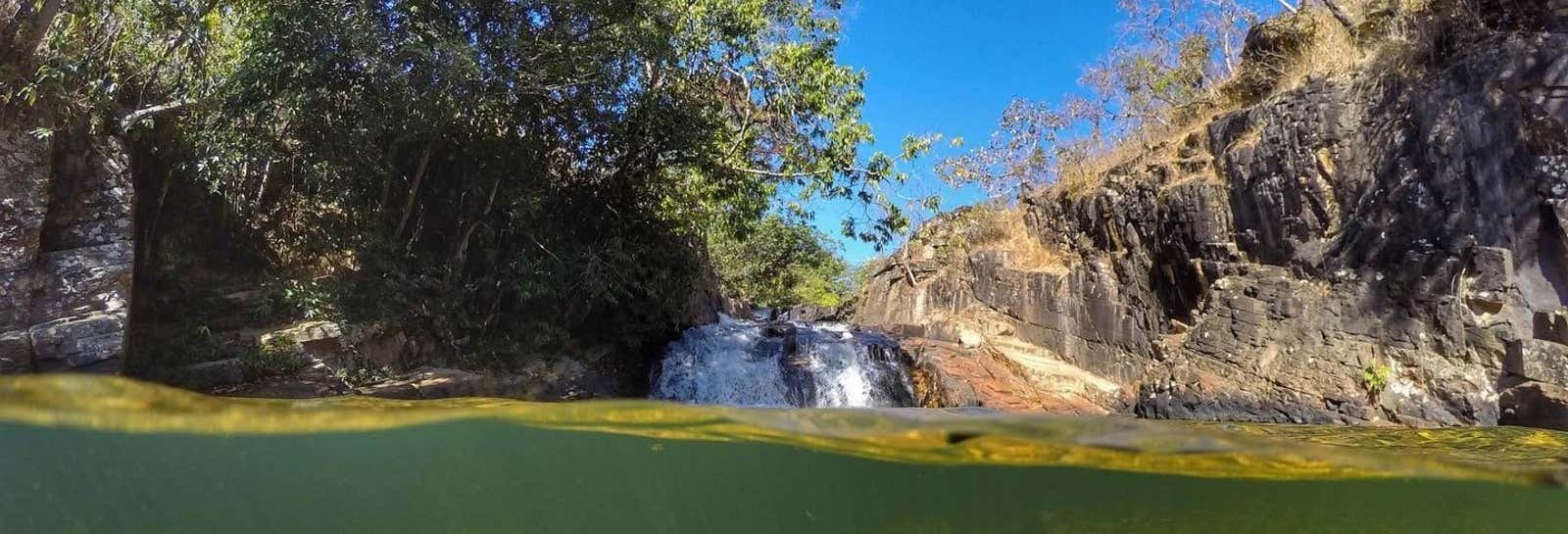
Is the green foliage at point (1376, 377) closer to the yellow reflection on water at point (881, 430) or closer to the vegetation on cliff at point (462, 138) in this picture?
the yellow reflection on water at point (881, 430)

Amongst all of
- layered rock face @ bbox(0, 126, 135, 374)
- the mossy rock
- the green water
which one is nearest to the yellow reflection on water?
the green water

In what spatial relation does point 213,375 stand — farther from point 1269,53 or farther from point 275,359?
point 1269,53

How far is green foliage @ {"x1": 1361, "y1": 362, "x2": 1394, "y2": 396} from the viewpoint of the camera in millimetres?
10008

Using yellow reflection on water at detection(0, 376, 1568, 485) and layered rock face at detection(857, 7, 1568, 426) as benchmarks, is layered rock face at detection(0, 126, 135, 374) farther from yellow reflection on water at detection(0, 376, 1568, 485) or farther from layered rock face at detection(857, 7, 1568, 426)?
layered rock face at detection(857, 7, 1568, 426)

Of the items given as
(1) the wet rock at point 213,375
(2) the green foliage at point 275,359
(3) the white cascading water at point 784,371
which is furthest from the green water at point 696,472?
(3) the white cascading water at point 784,371

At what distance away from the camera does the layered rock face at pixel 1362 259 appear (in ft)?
31.0

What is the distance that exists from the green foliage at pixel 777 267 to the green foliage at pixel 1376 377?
67.7ft

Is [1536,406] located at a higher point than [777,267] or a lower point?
lower

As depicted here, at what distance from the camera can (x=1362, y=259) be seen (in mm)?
10867

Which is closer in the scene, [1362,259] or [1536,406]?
[1536,406]

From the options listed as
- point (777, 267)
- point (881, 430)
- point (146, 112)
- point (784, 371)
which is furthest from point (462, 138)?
point (777, 267)

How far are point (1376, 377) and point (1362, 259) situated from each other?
1.76 m

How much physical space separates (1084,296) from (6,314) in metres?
15.7

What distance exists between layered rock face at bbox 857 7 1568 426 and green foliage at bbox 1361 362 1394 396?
2cm
